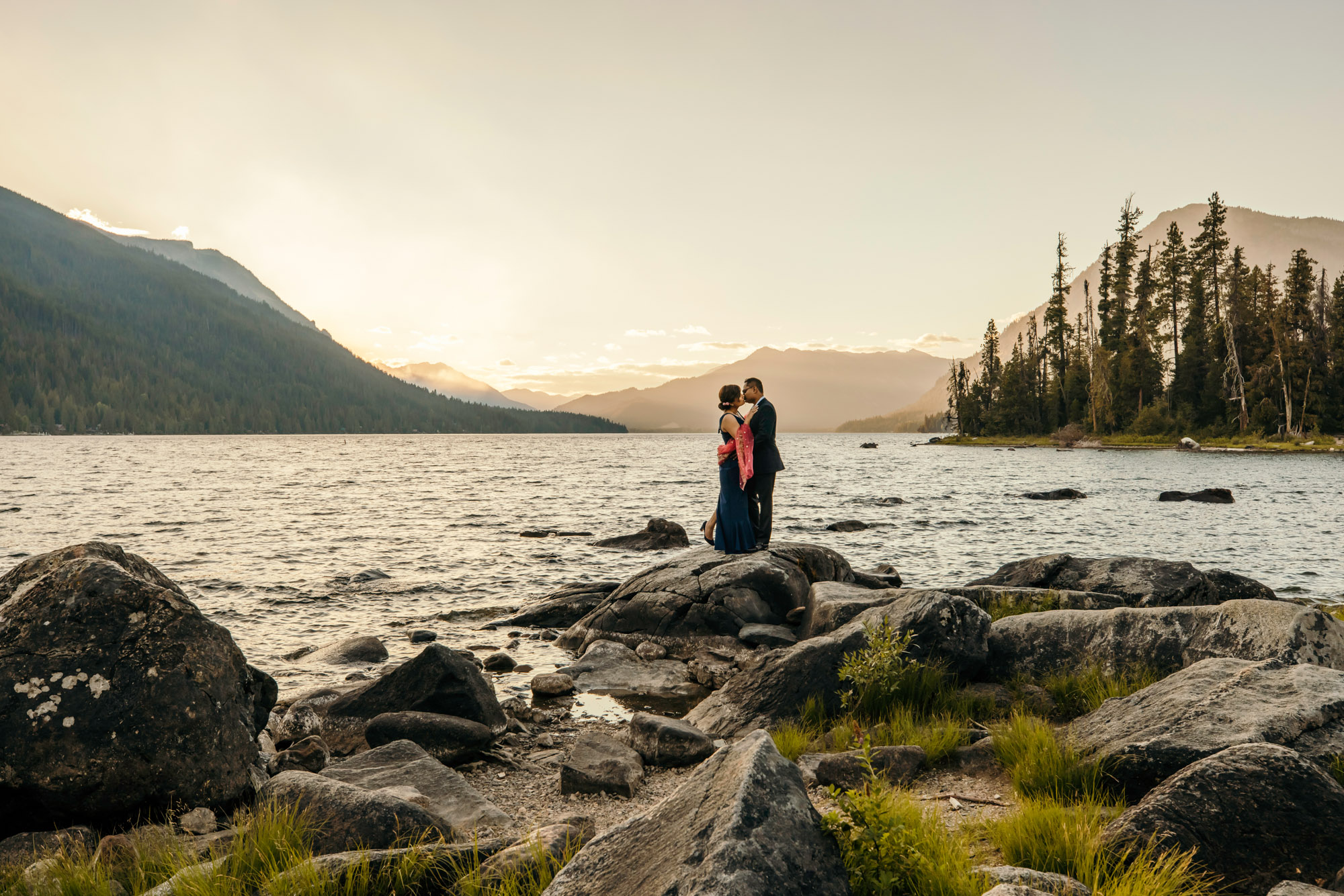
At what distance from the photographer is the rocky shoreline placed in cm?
393

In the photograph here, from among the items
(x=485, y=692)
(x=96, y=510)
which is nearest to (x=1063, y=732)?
(x=485, y=692)

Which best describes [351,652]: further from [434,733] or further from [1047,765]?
[1047,765]

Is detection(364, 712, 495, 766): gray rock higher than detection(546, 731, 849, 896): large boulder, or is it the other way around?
detection(546, 731, 849, 896): large boulder

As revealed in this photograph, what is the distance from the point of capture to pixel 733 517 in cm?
1581

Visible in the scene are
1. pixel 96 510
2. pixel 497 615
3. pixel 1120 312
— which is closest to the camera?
pixel 497 615

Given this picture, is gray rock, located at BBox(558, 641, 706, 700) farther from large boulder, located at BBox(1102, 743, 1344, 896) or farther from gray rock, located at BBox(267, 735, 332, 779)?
large boulder, located at BBox(1102, 743, 1344, 896)

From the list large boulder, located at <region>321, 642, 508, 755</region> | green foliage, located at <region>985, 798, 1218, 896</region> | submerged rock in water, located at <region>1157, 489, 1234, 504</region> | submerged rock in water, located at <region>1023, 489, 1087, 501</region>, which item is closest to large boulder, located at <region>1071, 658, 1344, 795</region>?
green foliage, located at <region>985, 798, 1218, 896</region>

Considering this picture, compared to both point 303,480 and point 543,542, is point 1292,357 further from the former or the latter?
point 303,480

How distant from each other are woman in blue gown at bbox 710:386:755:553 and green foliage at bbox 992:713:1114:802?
9.20 meters

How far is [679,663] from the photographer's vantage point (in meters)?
12.7

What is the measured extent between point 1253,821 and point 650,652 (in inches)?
393

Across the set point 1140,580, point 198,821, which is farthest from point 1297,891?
point 1140,580

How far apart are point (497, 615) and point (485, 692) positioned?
7916 millimetres

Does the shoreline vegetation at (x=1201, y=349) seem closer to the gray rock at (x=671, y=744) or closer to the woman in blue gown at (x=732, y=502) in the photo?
the woman in blue gown at (x=732, y=502)
